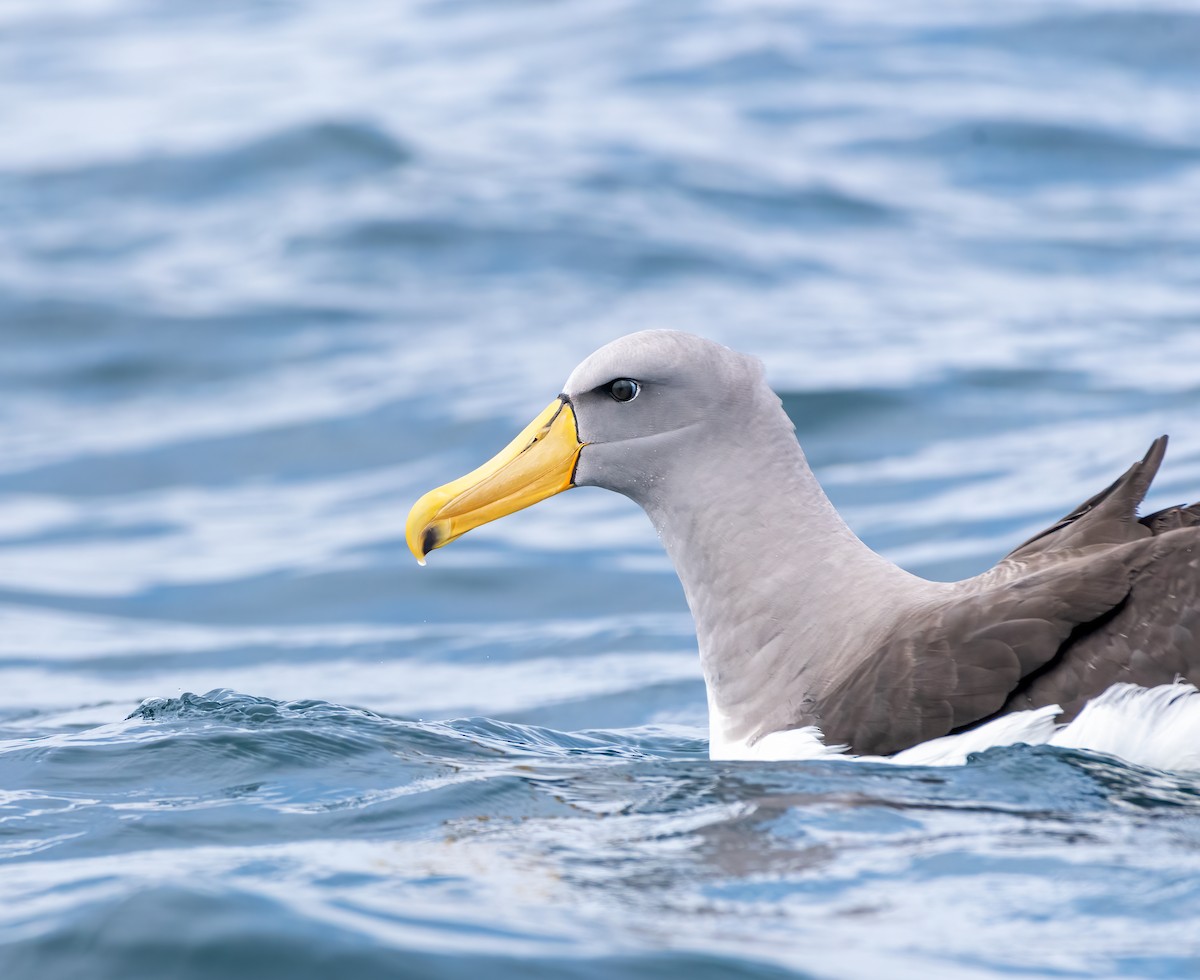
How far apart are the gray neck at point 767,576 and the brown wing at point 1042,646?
1.43 ft

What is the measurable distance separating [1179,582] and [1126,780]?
2.11 feet

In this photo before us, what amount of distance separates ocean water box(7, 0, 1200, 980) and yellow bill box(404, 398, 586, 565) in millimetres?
794

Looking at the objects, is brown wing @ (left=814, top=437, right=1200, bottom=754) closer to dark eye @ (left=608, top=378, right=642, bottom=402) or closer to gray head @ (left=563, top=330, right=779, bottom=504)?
gray head @ (left=563, top=330, right=779, bottom=504)

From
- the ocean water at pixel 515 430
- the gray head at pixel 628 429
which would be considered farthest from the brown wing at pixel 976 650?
the gray head at pixel 628 429

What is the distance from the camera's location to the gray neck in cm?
650

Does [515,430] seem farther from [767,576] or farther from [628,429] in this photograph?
[767,576]

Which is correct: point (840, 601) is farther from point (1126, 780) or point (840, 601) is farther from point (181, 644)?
point (181, 644)

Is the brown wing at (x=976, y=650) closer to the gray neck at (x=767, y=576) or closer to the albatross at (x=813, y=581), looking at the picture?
the albatross at (x=813, y=581)

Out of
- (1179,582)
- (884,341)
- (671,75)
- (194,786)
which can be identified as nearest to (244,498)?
(884,341)

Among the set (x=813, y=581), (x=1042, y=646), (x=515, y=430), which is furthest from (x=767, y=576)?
(x=515, y=430)

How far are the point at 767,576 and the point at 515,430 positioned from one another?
7945 millimetres

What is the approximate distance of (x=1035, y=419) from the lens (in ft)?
45.9

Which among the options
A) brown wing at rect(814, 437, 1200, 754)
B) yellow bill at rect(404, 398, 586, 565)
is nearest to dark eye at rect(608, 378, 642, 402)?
yellow bill at rect(404, 398, 586, 565)

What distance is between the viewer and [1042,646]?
19.0ft
